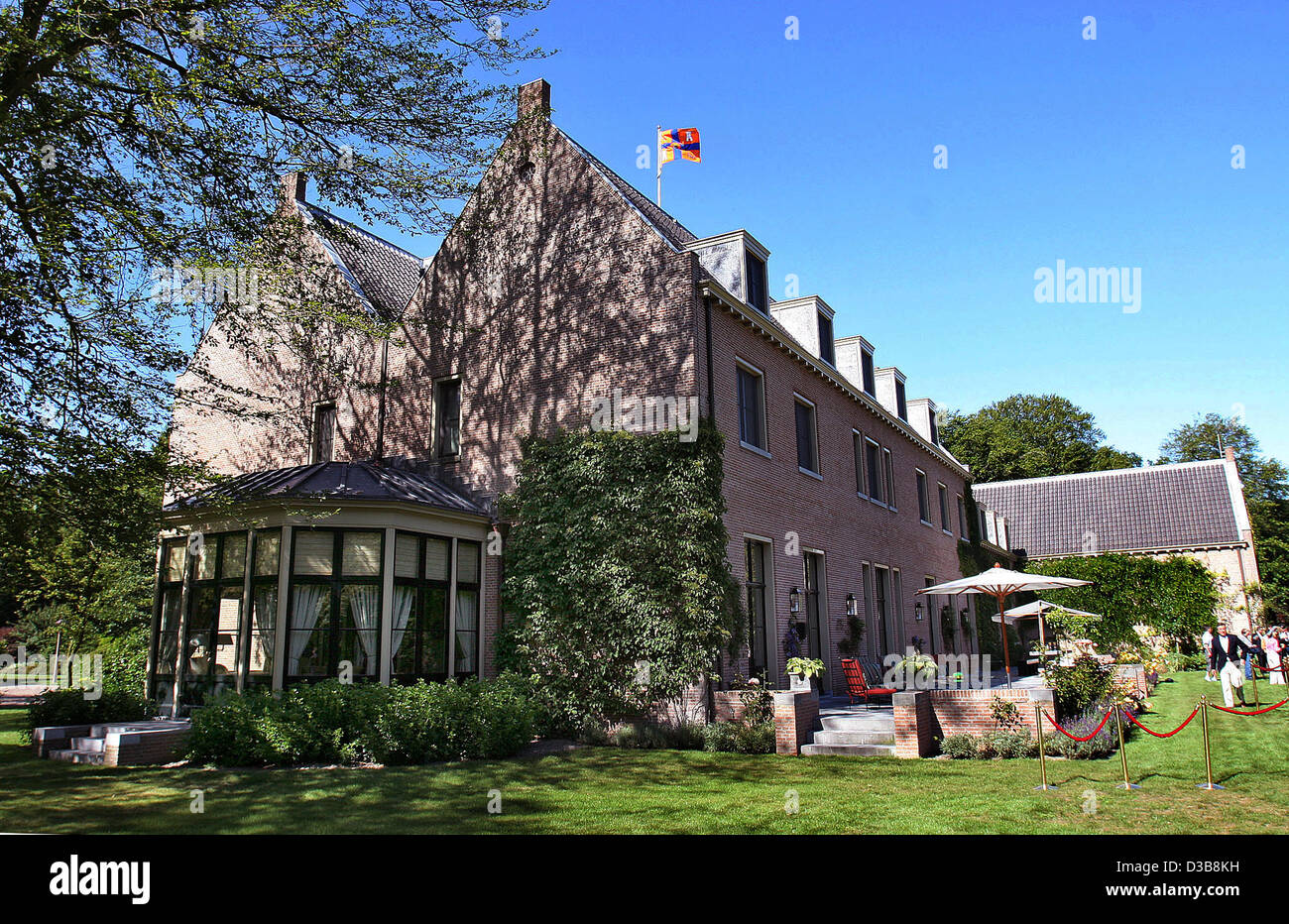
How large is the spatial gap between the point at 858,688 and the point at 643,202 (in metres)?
11.5

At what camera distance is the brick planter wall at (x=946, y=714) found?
1161cm

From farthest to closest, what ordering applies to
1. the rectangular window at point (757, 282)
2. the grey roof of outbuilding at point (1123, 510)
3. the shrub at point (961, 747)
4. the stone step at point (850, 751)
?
the grey roof of outbuilding at point (1123, 510)
the rectangular window at point (757, 282)
the stone step at point (850, 751)
the shrub at point (961, 747)

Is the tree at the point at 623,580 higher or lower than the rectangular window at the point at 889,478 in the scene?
lower

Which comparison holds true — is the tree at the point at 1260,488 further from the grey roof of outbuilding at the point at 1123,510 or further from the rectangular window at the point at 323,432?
the rectangular window at the point at 323,432

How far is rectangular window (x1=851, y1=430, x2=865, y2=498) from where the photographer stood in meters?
21.5

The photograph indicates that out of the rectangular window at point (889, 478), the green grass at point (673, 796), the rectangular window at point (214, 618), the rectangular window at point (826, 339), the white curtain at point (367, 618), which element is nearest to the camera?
the green grass at point (673, 796)

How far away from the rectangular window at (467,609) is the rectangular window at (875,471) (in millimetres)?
11576

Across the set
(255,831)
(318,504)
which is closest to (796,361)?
(318,504)

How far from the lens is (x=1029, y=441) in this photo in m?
58.4

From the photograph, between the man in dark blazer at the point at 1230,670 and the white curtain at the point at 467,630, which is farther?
the man in dark blazer at the point at 1230,670

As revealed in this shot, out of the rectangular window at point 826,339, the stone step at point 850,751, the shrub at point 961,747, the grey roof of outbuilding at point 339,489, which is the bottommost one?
the stone step at point 850,751

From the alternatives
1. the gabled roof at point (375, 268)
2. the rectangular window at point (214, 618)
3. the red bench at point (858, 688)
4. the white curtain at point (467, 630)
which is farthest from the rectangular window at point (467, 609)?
the red bench at point (858, 688)

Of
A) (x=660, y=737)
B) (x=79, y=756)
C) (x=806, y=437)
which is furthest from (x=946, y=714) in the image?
(x=79, y=756)
